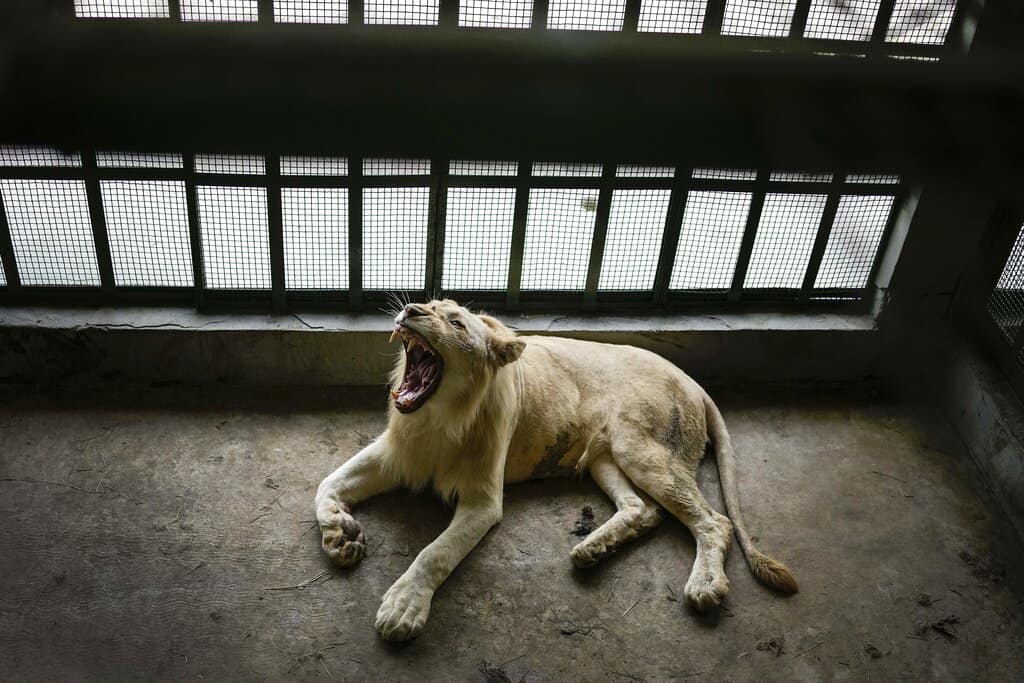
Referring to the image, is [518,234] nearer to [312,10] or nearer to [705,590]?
[312,10]

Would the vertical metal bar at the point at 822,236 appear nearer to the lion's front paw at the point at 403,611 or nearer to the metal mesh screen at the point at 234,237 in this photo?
the lion's front paw at the point at 403,611

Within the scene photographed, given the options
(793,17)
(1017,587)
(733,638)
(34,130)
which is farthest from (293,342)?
(34,130)

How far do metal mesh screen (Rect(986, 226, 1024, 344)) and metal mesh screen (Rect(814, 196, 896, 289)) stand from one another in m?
0.81

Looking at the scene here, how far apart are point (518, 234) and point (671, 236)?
1.07m

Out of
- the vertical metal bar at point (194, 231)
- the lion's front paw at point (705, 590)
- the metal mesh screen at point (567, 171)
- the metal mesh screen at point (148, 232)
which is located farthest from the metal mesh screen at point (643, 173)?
the metal mesh screen at point (148, 232)

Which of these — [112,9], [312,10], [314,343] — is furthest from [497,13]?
[112,9]

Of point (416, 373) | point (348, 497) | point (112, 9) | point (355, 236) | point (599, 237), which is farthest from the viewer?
point (599, 237)

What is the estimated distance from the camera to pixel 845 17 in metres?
5.20

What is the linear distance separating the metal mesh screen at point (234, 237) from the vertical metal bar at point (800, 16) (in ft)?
11.0

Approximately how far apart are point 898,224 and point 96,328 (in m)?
5.46

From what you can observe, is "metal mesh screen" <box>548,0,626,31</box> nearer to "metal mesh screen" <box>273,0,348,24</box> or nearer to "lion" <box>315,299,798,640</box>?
"metal mesh screen" <box>273,0,348,24</box>

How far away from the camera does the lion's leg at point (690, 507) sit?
Answer: 4688 mm

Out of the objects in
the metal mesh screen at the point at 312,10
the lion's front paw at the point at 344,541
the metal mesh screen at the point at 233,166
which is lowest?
the lion's front paw at the point at 344,541

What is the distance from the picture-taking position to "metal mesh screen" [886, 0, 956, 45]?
527 centimetres
